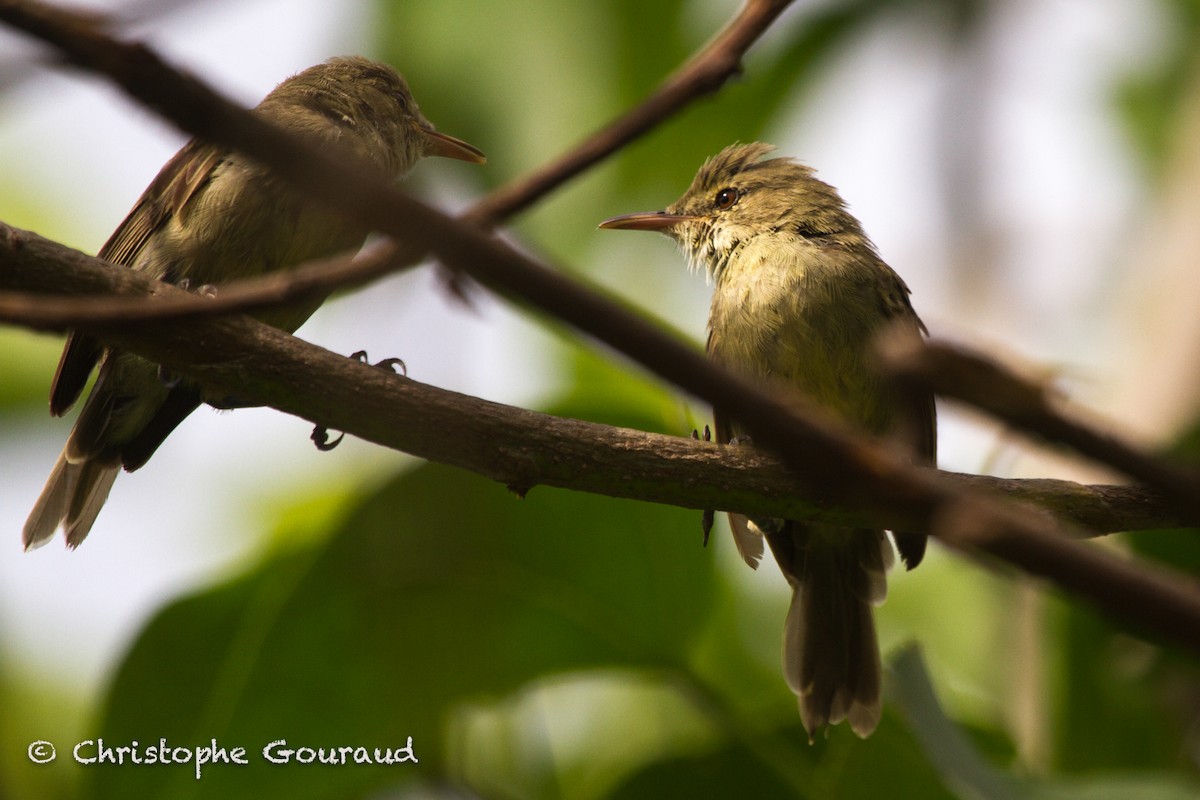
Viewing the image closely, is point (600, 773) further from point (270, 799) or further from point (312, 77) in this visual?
point (312, 77)

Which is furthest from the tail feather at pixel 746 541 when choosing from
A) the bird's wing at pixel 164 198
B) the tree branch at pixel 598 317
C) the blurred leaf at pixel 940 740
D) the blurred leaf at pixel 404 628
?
the tree branch at pixel 598 317

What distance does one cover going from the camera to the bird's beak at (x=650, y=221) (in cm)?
478

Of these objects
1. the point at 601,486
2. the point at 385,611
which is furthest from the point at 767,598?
the point at 601,486

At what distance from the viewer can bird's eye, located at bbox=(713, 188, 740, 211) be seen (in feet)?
15.4

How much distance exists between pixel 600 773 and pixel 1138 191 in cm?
537

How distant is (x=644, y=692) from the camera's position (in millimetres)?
4441

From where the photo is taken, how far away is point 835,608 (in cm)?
430

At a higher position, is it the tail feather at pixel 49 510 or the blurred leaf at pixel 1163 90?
the blurred leaf at pixel 1163 90

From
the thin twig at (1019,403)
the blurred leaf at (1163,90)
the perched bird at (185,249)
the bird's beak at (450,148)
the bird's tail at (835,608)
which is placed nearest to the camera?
the thin twig at (1019,403)

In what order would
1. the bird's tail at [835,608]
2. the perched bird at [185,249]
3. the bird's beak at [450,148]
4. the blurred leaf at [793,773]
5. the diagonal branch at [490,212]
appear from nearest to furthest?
the diagonal branch at [490,212] → the blurred leaf at [793,773] → the perched bird at [185,249] → the bird's tail at [835,608] → the bird's beak at [450,148]

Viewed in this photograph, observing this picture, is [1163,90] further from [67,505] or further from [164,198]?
[67,505]

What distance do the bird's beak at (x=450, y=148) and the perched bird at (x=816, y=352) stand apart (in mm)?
867

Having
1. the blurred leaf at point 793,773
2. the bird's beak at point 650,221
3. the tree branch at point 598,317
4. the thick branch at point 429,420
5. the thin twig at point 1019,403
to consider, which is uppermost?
the bird's beak at point 650,221

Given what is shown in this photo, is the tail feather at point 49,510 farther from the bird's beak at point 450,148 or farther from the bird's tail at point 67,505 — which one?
the bird's beak at point 450,148
